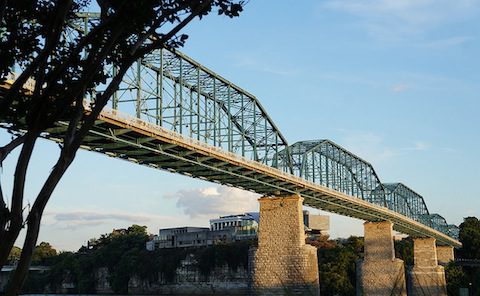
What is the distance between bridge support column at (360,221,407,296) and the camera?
264 feet

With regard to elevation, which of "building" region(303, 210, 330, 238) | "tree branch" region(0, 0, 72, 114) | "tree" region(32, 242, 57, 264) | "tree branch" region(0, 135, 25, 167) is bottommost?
"tree branch" region(0, 135, 25, 167)

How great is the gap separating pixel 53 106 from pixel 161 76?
3799 cm

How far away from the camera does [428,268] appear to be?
101 meters

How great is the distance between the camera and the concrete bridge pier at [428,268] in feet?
314

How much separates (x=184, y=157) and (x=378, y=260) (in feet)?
153

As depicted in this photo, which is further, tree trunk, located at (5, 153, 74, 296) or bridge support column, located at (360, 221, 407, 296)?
bridge support column, located at (360, 221, 407, 296)

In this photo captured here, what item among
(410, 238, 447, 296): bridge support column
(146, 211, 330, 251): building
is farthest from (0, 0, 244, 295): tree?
(146, 211, 330, 251): building

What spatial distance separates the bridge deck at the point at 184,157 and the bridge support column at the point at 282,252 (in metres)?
2.34

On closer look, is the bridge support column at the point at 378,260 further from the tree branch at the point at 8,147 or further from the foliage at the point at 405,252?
the tree branch at the point at 8,147

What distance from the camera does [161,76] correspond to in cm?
4594

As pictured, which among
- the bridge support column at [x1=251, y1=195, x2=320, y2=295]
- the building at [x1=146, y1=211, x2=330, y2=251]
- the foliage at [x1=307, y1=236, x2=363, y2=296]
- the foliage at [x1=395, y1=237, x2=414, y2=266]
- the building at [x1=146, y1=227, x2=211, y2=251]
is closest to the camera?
the bridge support column at [x1=251, y1=195, x2=320, y2=295]

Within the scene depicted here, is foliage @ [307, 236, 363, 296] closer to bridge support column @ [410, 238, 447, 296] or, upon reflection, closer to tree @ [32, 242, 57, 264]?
bridge support column @ [410, 238, 447, 296]

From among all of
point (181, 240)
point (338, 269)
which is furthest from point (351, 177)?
point (181, 240)

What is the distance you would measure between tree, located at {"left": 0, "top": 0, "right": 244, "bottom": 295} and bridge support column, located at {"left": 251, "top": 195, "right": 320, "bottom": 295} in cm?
4636
